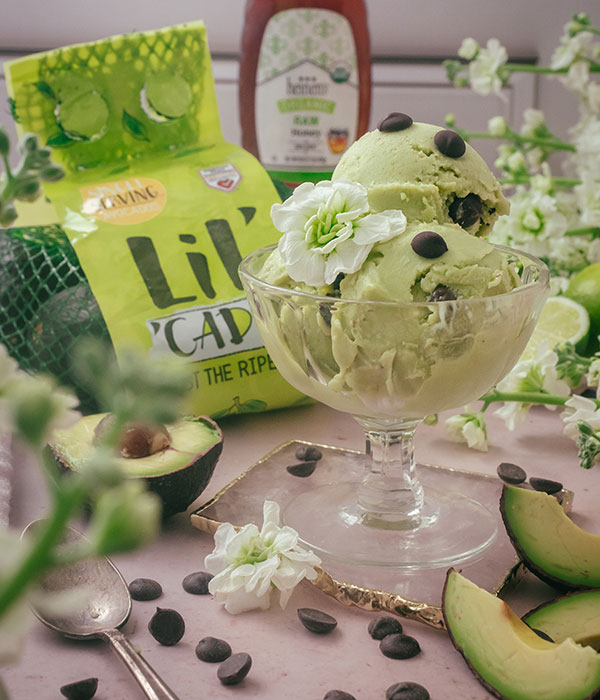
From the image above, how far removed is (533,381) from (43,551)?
752mm

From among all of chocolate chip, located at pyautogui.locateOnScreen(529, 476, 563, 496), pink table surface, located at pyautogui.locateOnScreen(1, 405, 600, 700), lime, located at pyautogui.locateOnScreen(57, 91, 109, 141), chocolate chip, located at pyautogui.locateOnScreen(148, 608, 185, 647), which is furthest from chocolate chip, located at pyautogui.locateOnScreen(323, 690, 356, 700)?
lime, located at pyautogui.locateOnScreen(57, 91, 109, 141)

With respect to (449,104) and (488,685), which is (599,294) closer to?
(488,685)

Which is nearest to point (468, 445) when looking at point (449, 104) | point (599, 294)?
point (599, 294)

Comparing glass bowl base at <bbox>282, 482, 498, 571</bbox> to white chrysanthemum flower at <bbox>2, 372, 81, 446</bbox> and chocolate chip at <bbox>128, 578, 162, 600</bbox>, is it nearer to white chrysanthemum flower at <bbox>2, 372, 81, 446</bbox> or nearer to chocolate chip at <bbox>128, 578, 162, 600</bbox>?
chocolate chip at <bbox>128, 578, 162, 600</bbox>

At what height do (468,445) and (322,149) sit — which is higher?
(322,149)

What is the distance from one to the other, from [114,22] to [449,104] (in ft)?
2.10

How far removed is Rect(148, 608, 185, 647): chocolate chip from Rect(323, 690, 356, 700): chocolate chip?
115 mm

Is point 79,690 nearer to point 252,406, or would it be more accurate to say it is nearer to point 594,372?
point 252,406

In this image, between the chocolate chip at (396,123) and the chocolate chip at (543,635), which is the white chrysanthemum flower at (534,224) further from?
the chocolate chip at (543,635)

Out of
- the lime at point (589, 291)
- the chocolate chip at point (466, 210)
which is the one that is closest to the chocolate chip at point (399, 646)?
the chocolate chip at point (466, 210)

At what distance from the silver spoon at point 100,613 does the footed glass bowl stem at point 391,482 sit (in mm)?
221

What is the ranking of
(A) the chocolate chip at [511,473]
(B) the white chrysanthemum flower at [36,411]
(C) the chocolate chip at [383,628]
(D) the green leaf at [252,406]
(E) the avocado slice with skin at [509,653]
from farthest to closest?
(D) the green leaf at [252,406] < (A) the chocolate chip at [511,473] < (C) the chocolate chip at [383,628] < (E) the avocado slice with skin at [509,653] < (B) the white chrysanthemum flower at [36,411]

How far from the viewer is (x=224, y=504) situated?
2.44ft

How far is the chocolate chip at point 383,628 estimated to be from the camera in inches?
22.9
